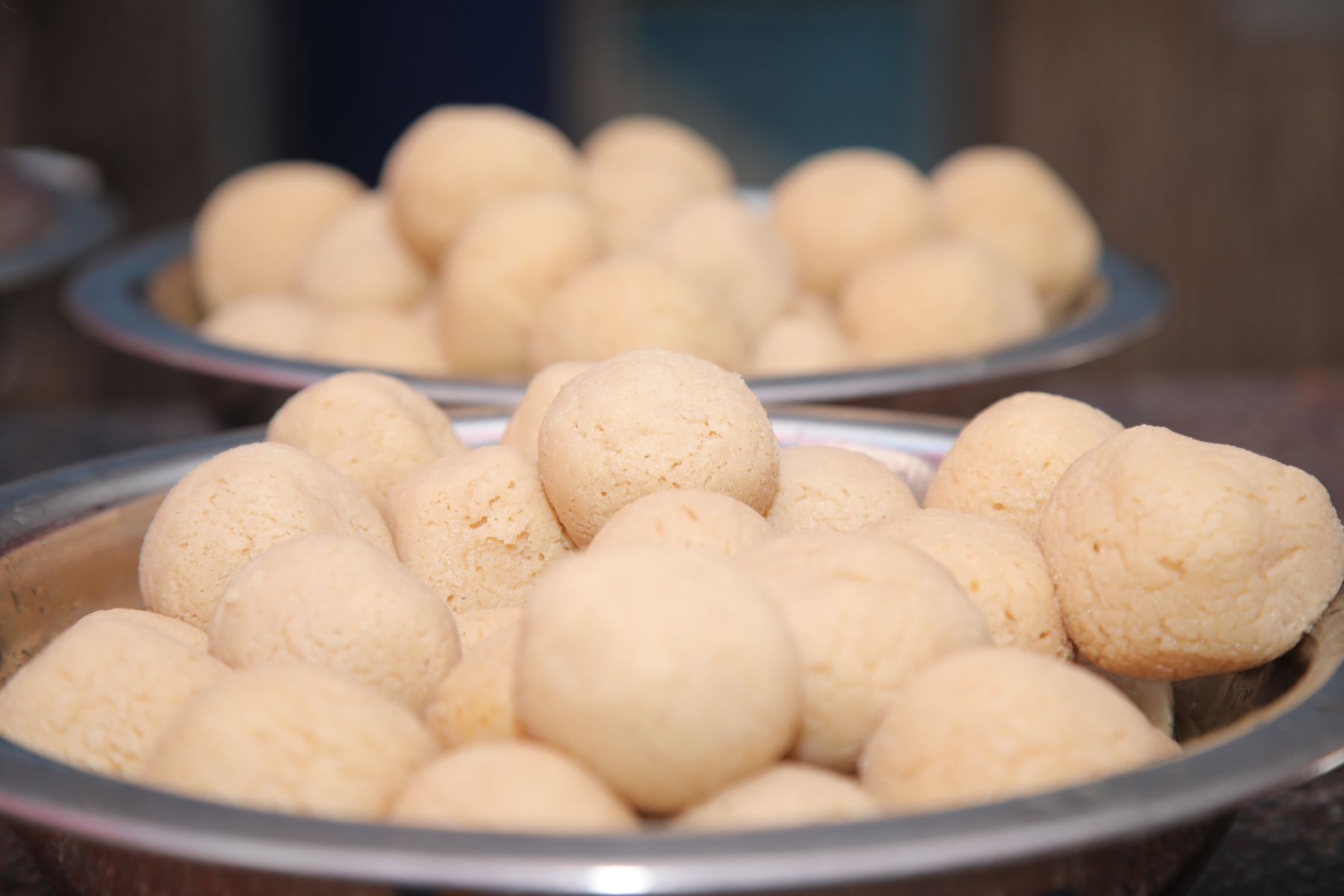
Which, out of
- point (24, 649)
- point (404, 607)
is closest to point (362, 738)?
point (404, 607)

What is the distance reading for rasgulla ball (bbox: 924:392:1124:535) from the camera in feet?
2.13

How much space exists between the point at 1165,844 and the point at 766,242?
0.72 m

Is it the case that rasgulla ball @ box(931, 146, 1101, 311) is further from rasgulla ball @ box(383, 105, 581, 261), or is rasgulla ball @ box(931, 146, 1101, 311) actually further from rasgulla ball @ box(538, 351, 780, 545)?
rasgulla ball @ box(538, 351, 780, 545)

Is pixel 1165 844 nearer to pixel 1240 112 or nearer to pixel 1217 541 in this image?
pixel 1217 541

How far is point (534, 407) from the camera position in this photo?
28.7 inches

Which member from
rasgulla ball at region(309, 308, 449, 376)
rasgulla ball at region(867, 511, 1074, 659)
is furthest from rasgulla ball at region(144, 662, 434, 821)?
rasgulla ball at region(309, 308, 449, 376)

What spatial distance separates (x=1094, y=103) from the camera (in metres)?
2.53

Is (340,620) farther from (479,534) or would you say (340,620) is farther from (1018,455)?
(1018,455)

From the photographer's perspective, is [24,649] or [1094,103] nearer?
[24,649]

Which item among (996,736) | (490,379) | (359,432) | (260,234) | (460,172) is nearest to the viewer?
(996,736)

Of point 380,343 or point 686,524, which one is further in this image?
point 380,343

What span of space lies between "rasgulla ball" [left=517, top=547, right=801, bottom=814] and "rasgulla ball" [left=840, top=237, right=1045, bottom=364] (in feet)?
1.92

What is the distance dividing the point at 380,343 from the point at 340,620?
1.81 feet

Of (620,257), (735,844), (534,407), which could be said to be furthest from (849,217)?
(735,844)
